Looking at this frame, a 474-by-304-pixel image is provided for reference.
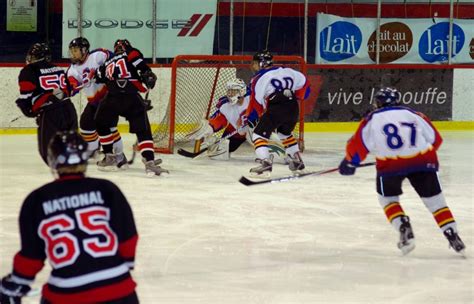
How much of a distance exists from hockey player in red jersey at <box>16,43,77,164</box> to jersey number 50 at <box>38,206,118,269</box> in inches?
151

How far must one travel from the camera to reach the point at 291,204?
657cm

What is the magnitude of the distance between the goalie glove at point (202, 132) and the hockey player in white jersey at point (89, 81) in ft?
3.03

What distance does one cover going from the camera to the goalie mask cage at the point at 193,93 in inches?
360

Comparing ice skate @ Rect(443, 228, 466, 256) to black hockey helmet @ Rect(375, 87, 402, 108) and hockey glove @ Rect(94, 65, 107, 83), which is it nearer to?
black hockey helmet @ Rect(375, 87, 402, 108)

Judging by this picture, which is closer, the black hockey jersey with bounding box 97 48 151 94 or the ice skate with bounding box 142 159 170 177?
the black hockey jersey with bounding box 97 48 151 94

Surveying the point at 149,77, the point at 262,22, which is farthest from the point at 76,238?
the point at 262,22

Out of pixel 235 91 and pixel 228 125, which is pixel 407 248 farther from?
pixel 228 125

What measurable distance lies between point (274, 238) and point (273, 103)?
7.76ft

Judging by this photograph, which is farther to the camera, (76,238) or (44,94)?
(44,94)

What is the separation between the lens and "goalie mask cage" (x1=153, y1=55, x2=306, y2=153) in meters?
9.14

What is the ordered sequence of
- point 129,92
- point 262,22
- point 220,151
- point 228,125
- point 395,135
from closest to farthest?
1. point 395,135
2. point 129,92
3. point 228,125
4. point 220,151
5. point 262,22

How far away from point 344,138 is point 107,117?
129 inches

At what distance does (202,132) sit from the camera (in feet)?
29.1

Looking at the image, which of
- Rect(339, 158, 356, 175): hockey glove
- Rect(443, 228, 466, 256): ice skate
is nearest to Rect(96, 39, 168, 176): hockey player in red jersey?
Rect(339, 158, 356, 175): hockey glove
